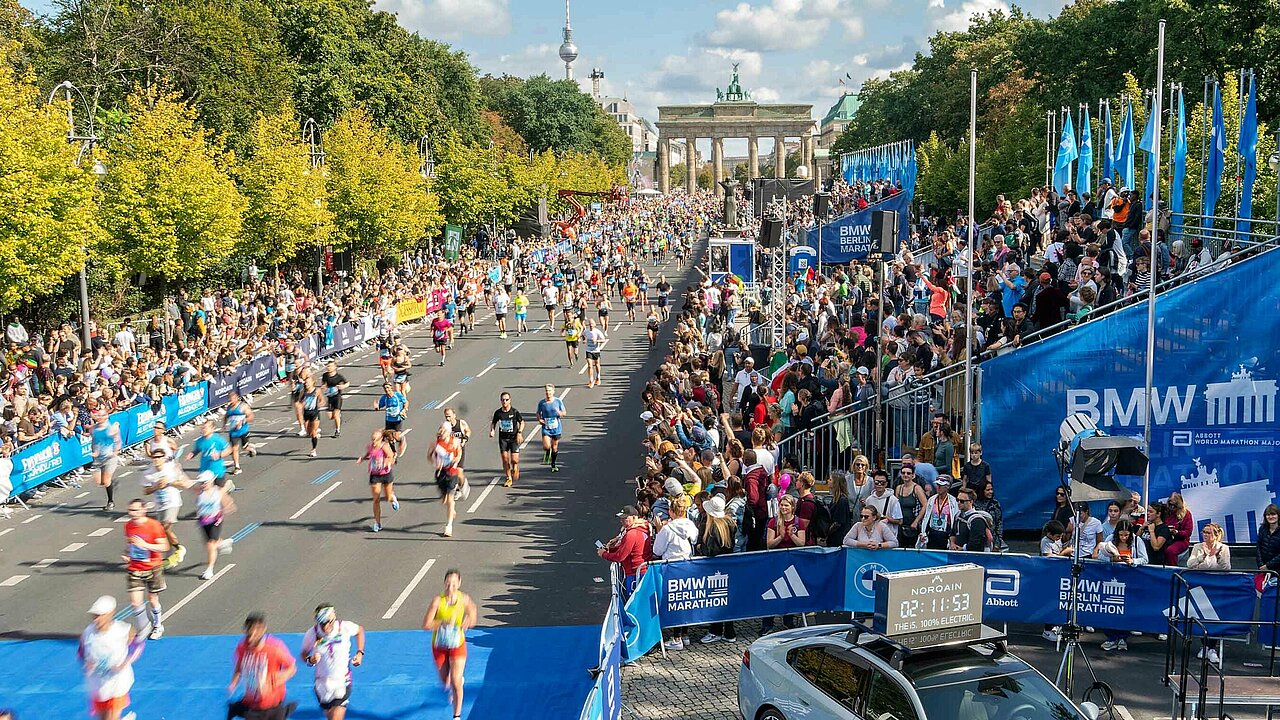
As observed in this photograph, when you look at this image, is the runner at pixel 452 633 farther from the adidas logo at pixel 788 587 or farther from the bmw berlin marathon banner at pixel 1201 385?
the bmw berlin marathon banner at pixel 1201 385

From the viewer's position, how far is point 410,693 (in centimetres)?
1147

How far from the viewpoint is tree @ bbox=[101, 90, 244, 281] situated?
33.8 m

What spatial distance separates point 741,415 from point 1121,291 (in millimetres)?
6408

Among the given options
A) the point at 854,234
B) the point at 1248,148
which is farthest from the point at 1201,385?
the point at 854,234

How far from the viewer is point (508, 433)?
20312mm

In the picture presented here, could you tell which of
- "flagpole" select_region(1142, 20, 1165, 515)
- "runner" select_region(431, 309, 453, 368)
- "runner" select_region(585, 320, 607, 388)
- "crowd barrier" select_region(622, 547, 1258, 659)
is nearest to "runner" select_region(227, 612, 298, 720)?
"crowd barrier" select_region(622, 547, 1258, 659)

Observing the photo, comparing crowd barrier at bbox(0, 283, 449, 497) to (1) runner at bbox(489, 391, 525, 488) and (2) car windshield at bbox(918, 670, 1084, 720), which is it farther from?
(2) car windshield at bbox(918, 670, 1084, 720)

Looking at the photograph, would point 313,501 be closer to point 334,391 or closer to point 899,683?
point 334,391

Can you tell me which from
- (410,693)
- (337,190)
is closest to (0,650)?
(410,693)

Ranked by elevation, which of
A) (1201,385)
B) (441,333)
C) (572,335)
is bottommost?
(572,335)

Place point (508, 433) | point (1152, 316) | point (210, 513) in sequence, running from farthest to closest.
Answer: point (508, 433) < point (210, 513) < point (1152, 316)

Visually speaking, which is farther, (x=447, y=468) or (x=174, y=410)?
(x=174, y=410)

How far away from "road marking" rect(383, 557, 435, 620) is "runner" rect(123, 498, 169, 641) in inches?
101

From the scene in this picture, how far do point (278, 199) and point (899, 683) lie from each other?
3606cm
